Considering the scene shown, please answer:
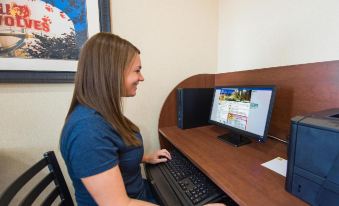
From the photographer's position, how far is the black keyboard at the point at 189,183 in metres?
0.71

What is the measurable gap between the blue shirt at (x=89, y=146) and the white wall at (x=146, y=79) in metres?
0.61

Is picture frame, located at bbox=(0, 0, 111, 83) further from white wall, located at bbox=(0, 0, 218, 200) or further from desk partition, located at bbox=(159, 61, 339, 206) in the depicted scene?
desk partition, located at bbox=(159, 61, 339, 206)

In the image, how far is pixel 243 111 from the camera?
1013 mm

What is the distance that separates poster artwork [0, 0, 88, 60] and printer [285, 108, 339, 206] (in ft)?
4.04

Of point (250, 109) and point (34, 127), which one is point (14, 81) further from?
point (250, 109)

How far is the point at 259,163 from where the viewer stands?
31.9 inches

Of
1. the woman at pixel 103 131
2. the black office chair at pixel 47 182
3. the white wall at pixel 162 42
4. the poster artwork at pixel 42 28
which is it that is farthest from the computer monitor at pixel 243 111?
the poster artwork at pixel 42 28

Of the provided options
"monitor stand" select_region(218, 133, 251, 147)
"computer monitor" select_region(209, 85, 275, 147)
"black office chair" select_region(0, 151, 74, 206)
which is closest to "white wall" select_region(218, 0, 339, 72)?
"computer monitor" select_region(209, 85, 275, 147)

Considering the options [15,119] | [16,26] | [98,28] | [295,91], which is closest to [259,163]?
[295,91]

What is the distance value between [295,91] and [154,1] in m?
1.10

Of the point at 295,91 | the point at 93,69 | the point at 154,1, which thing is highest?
the point at 154,1

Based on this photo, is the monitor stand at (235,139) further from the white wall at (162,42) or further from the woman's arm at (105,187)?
the woman's arm at (105,187)

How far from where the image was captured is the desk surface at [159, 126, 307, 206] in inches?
23.4

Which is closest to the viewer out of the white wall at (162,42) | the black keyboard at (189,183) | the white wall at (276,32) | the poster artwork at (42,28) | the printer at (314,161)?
the printer at (314,161)
